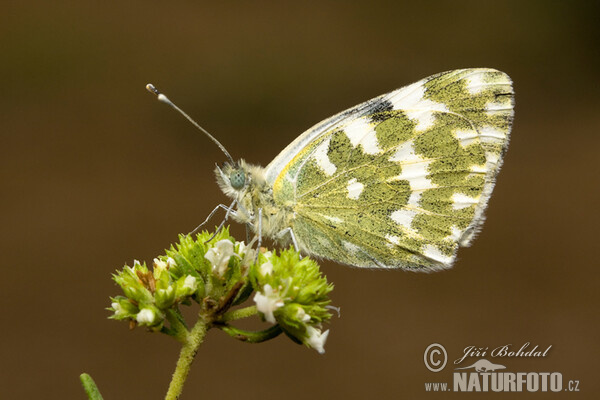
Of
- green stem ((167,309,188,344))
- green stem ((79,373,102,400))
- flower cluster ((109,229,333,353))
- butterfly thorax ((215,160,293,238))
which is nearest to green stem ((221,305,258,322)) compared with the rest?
flower cluster ((109,229,333,353))

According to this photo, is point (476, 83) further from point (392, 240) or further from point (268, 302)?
point (268, 302)

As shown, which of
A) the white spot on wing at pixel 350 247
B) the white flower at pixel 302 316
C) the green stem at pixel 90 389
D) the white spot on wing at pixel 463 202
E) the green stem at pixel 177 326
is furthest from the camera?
the white spot on wing at pixel 463 202

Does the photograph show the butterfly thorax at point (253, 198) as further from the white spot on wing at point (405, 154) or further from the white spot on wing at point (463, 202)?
the white spot on wing at point (463, 202)

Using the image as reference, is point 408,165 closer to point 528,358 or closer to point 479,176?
point 479,176

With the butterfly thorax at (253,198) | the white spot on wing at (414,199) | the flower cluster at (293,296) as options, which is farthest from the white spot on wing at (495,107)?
the flower cluster at (293,296)

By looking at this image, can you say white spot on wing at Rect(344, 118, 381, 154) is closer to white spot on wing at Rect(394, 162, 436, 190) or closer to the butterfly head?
white spot on wing at Rect(394, 162, 436, 190)

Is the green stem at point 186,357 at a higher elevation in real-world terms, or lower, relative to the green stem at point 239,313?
lower

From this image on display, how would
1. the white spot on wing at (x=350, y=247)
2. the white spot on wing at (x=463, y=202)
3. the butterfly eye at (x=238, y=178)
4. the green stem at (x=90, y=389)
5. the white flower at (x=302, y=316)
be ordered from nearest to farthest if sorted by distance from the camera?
the green stem at (x=90, y=389)
the white flower at (x=302, y=316)
the butterfly eye at (x=238, y=178)
the white spot on wing at (x=350, y=247)
the white spot on wing at (x=463, y=202)

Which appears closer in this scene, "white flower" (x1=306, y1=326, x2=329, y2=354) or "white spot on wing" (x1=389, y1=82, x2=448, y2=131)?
"white flower" (x1=306, y1=326, x2=329, y2=354)
